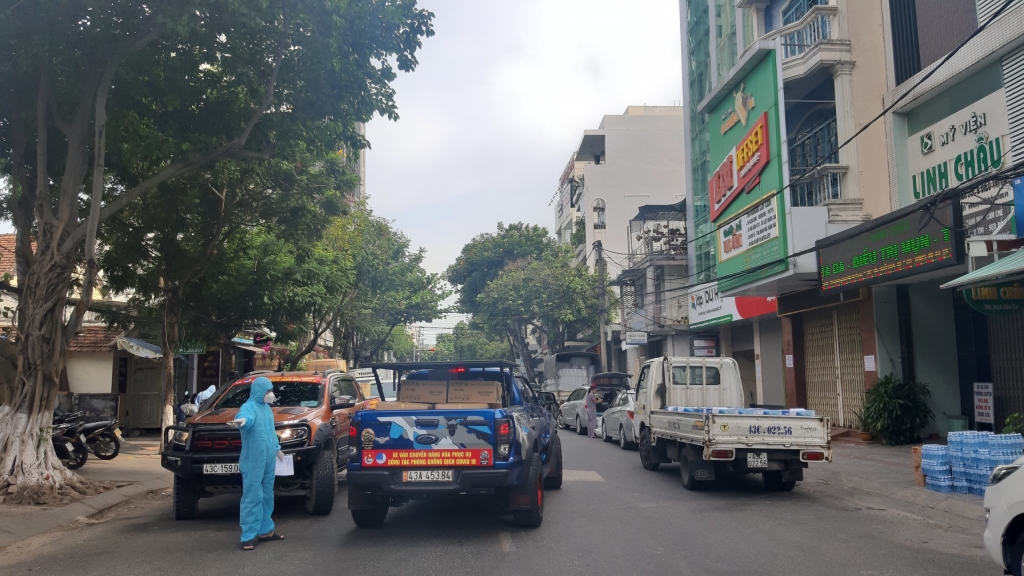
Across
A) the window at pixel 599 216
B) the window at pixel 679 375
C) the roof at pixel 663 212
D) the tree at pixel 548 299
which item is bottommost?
the window at pixel 679 375

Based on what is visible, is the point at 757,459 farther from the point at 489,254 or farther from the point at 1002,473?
the point at 489,254

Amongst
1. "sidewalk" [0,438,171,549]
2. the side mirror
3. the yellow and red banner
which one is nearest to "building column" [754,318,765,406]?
"sidewalk" [0,438,171,549]

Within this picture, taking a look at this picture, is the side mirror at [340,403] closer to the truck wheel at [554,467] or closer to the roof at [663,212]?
the truck wheel at [554,467]

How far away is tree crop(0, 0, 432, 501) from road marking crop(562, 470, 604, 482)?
6799 millimetres

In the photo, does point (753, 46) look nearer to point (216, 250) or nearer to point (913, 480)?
point (913, 480)

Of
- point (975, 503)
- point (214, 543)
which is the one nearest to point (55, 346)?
point (214, 543)

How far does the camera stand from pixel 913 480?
40.4ft

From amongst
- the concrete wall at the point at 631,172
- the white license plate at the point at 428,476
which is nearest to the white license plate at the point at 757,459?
the white license plate at the point at 428,476

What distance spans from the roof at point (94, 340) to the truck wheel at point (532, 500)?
57.9ft

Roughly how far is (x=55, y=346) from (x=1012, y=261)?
44.0 feet

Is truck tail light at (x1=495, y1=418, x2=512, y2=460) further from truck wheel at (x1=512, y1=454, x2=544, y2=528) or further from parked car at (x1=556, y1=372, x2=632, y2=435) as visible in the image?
parked car at (x1=556, y1=372, x2=632, y2=435)

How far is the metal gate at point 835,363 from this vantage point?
19.6m

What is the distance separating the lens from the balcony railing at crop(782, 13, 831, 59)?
19.5 meters

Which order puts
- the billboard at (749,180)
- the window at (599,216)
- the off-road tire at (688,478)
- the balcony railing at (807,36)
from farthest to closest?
the window at (599,216) < the balcony railing at (807,36) < the billboard at (749,180) < the off-road tire at (688,478)
